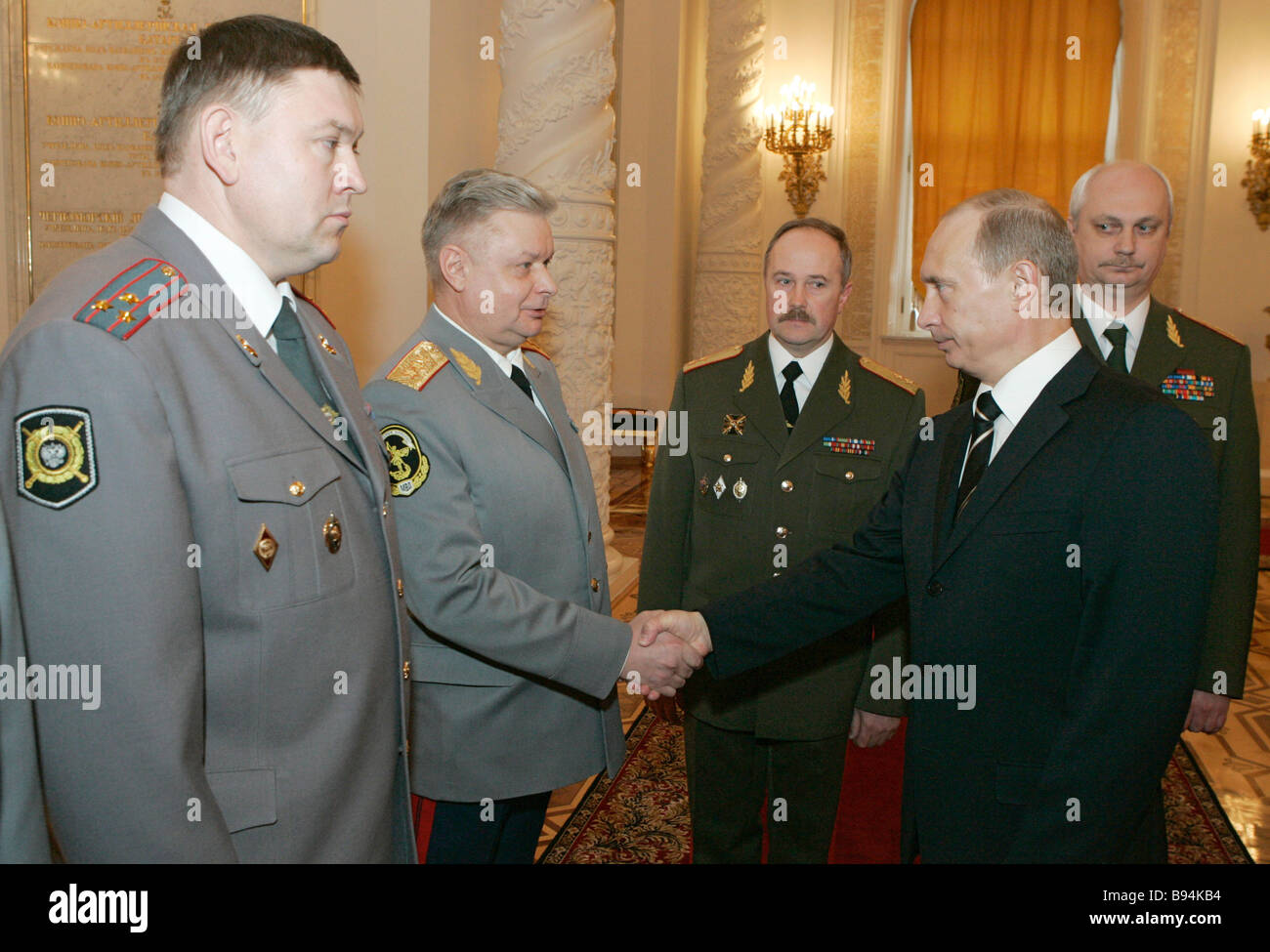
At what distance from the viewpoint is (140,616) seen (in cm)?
121

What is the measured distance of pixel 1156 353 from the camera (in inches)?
106

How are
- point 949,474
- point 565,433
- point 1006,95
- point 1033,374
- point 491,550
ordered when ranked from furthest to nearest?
point 1006,95 → point 565,433 → point 491,550 → point 949,474 → point 1033,374

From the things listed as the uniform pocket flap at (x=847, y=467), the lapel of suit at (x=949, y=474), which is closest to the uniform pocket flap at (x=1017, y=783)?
the lapel of suit at (x=949, y=474)

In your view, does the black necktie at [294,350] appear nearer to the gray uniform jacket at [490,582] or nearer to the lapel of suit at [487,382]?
the gray uniform jacket at [490,582]

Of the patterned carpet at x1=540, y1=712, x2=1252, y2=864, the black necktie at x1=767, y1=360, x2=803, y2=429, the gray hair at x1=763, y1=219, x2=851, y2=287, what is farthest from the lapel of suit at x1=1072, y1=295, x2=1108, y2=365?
the patterned carpet at x1=540, y1=712, x2=1252, y2=864

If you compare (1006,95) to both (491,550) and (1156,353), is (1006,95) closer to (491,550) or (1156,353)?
(1156,353)

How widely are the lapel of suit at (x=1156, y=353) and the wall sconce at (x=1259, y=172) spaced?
8396 mm

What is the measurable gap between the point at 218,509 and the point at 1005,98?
11107 millimetres

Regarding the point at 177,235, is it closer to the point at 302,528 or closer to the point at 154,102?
the point at 302,528

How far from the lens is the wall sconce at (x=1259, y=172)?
9.54 metres

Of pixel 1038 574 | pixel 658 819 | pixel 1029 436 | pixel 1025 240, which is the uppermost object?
pixel 1025 240

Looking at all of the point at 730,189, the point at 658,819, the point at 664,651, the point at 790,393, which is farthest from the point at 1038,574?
the point at 730,189

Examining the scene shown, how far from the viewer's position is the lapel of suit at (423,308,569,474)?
2.19 m

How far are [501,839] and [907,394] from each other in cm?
153
